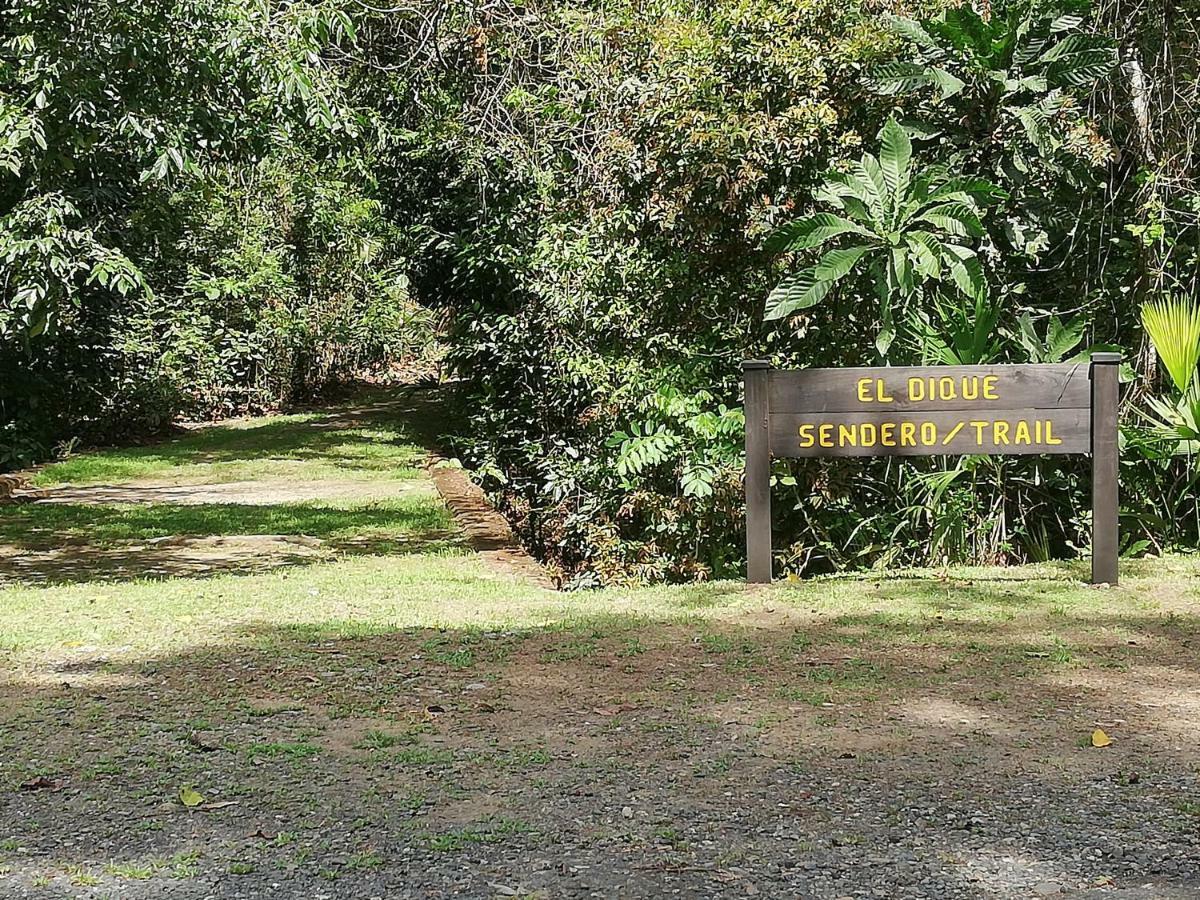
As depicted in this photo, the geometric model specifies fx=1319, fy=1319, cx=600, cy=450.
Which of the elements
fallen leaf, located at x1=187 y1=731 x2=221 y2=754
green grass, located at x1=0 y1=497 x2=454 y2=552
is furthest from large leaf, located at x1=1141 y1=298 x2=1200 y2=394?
fallen leaf, located at x1=187 y1=731 x2=221 y2=754

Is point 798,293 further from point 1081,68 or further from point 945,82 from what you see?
point 1081,68

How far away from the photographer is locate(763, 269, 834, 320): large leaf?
290 inches

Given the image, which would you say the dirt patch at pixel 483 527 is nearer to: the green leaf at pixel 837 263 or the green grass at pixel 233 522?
the green grass at pixel 233 522

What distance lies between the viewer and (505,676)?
5.20m

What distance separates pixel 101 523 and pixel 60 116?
4917mm

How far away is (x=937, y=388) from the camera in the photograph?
264 inches

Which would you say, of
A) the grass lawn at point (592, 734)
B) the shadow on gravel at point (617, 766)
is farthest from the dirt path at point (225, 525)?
the shadow on gravel at point (617, 766)

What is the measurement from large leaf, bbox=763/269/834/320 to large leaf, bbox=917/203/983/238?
671 millimetres

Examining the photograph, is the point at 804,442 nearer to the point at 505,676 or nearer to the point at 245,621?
the point at 505,676

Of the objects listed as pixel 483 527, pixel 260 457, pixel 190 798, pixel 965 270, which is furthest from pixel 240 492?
pixel 190 798

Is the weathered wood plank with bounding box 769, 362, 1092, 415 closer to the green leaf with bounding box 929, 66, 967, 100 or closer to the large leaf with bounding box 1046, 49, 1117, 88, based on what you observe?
the green leaf with bounding box 929, 66, 967, 100

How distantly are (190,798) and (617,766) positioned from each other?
1.26 meters

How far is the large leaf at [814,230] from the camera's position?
7.29 m

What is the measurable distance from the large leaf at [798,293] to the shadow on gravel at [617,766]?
2204 millimetres
